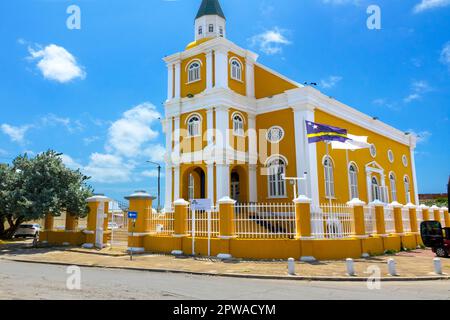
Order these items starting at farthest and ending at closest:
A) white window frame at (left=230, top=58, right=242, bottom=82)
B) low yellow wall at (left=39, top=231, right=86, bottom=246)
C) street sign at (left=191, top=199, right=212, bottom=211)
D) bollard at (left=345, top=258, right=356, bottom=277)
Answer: white window frame at (left=230, top=58, right=242, bottom=82), low yellow wall at (left=39, top=231, right=86, bottom=246), street sign at (left=191, top=199, right=212, bottom=211), bollard at (left=345, top=258, right=356, bottom=277)

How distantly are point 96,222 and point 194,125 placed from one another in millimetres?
7561

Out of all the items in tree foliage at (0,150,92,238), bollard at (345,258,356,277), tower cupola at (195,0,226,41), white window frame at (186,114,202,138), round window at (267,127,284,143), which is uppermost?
tower cupola at (195,0,226,41)

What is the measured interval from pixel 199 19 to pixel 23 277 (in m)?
19.9

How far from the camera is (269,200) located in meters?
21.3

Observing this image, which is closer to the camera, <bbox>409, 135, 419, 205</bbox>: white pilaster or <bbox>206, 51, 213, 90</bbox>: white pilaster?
<bbox>206, 51, 213, 90</bbox>: white pilaster

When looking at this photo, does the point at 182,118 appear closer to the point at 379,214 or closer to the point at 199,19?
the point at 199,19

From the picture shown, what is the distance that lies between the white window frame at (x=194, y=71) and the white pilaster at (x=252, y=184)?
241 inches

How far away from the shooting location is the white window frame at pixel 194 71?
885 inches

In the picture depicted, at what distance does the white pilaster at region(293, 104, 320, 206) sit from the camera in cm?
1958

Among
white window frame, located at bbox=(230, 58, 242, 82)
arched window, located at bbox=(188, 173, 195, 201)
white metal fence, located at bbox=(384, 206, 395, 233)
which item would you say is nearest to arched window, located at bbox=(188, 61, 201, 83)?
white window frame, located at bbox=(230, 58, 242, 82)

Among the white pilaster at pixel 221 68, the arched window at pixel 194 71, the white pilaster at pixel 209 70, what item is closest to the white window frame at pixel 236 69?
the white pilaster at pixel 221 68

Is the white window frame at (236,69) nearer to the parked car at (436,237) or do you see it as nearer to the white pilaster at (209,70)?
the white pilaster at (209,70)

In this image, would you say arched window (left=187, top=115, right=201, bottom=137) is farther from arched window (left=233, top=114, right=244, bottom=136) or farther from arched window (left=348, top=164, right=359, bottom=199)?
arched window (left=348, top=164, right=359, bottom=199)

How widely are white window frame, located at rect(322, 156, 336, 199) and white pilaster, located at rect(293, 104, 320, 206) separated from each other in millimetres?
1312
